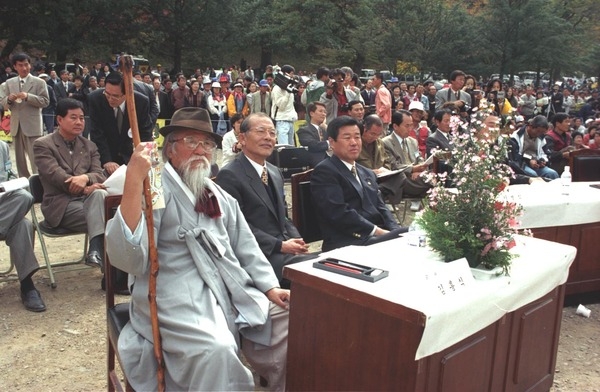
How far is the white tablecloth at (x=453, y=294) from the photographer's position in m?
2.17

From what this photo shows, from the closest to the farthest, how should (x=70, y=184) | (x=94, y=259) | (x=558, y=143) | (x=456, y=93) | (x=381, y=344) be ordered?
(x=381, y=344) → (x=94, y=259) → (x=70, y=184) → (x=558, y=143) → (x=456, y=93)

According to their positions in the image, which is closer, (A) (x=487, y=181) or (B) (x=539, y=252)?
(A) (x=487, y=181)

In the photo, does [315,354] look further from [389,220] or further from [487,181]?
[389,220]

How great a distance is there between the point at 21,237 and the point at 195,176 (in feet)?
6.93

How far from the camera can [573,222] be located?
4.43m

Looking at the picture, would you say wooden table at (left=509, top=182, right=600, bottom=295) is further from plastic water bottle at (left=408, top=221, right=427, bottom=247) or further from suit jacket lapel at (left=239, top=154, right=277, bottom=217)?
suit jacket lapel at (left=239, top=154, right=277, bottom=217)

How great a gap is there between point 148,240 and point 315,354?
0.85 metres

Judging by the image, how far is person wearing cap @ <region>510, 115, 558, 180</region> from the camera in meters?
7.81

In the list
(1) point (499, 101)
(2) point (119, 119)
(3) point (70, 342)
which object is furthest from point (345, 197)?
(1) point (499, 101)

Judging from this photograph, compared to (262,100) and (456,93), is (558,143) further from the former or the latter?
(262,100)

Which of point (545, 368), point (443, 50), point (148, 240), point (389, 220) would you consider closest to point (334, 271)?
point (148, 240)

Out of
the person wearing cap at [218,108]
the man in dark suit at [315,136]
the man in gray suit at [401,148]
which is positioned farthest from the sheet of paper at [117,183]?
the person wearing cap at [218,108]

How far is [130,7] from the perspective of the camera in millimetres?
27438

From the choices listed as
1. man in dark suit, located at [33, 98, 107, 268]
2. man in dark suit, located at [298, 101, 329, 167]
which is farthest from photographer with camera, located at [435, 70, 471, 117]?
man in dark suit, located at [33, 98, 107, 268]
